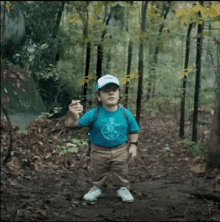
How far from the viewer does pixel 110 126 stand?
2.34 m

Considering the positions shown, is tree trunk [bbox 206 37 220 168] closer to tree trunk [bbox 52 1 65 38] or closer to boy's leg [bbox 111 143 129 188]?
boy's leg [bbox 111 143 129 188]

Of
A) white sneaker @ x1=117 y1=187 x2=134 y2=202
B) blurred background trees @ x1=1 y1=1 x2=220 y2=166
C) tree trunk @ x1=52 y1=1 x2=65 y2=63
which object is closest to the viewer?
white sneaker @ x1=117 y1=187 x2=134 y2=202

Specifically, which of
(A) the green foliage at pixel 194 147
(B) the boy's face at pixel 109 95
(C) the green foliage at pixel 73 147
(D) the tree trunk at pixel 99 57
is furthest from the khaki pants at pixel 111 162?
(A) the green foliage at pixel 194 147

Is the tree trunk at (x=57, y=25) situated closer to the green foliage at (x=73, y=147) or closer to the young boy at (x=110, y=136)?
the green foliage at (x=73, y=147)

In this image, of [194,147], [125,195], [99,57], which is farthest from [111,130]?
[194,147]

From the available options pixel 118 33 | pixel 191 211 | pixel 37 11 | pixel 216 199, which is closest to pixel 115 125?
A: pixel 191 211

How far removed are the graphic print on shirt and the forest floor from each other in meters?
0.66

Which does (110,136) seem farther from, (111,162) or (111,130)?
(111,162)

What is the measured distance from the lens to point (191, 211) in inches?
76.5

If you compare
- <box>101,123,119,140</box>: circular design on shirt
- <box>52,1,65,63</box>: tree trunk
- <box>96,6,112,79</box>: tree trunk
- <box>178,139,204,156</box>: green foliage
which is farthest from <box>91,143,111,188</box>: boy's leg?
<box>52,1,65,63</box>: tree trunk

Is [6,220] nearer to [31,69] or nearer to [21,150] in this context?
[21,150]

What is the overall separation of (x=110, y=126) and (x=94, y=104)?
501 millimetres

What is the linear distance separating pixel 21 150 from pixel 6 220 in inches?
71.4

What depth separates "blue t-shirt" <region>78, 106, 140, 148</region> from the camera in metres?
2.34
